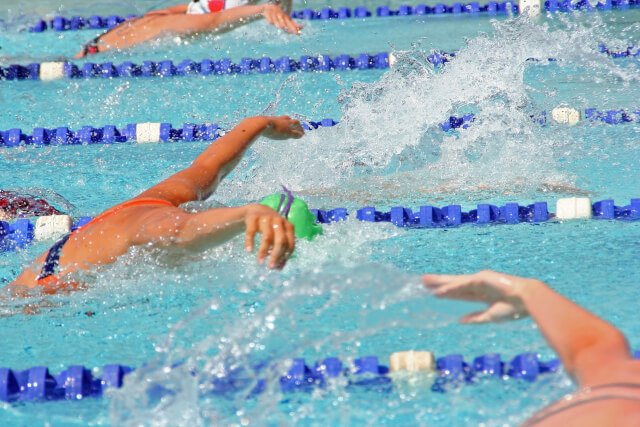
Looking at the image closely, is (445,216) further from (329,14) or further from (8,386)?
(329,14)

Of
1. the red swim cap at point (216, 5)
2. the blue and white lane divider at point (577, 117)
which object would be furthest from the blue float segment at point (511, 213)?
the red swim cap at point (216, 5)

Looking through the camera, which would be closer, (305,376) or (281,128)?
(305,376)

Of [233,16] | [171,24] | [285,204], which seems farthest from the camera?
[171,24]

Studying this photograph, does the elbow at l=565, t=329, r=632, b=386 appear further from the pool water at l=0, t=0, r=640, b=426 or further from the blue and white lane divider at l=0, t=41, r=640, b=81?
the blue and white lane divider at l=0, t=41, r=640, b=81

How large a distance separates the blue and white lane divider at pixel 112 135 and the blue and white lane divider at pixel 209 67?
3.37 feet

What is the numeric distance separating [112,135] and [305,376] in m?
2.44

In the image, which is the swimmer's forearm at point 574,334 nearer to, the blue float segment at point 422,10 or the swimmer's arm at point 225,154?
the swimmer's arm at point 225,154

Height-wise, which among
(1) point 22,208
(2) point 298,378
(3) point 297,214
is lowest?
(2) point 298,378

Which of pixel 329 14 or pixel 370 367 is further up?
pixel 329 14

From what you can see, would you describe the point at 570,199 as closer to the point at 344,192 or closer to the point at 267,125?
the point at 344,192

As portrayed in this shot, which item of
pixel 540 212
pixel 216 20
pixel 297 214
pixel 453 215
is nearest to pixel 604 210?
pixel 540 212

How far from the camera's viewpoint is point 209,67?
4965 millimetres

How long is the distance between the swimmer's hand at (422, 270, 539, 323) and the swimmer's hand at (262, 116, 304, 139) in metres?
1.10

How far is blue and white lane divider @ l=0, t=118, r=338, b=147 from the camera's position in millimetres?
3990
